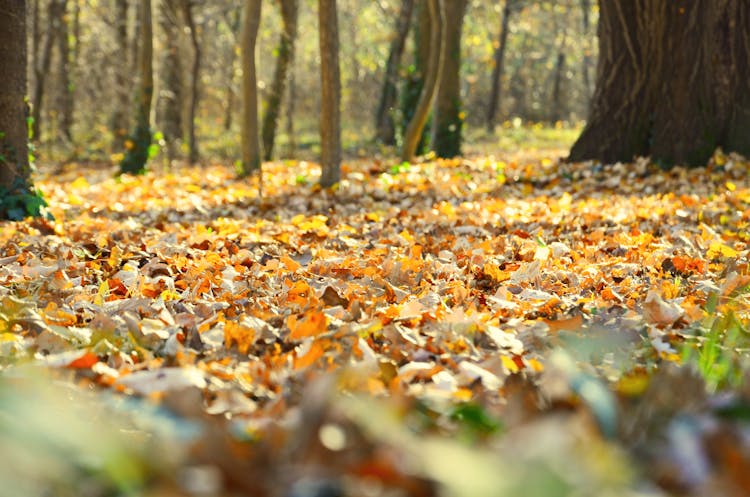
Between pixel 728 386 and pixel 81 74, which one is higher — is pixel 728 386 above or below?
below

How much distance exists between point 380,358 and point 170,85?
21.4 m

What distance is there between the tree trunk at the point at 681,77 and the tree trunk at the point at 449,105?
3.99 metres

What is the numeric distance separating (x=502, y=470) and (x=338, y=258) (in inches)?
123

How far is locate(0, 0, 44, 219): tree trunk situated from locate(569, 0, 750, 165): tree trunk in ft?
22.0

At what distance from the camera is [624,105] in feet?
31.8

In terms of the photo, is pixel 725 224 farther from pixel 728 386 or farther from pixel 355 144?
pixel 355 144

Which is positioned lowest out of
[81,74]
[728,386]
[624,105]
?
[728,386]

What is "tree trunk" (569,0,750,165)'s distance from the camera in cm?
931

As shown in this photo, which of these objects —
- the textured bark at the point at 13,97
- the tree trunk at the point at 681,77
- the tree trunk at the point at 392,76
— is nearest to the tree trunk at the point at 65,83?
the tree trunk at the point at 392,76

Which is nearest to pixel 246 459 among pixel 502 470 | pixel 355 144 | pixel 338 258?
pixel 502 470

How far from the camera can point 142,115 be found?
1334cm

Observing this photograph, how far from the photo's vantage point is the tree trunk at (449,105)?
13367mm

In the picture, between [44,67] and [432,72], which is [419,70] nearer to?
[432,72]

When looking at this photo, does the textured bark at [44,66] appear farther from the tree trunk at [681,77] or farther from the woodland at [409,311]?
the tree trunk at [681,77]
